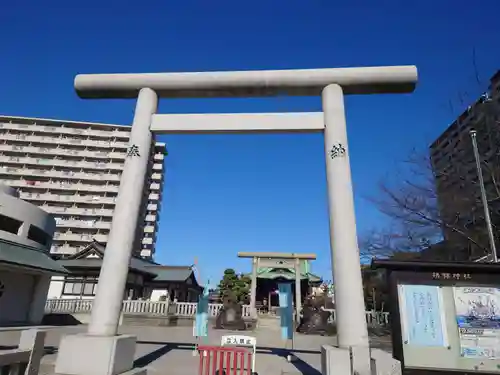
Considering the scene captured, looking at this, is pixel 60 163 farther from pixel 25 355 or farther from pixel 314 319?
pixel 25 355

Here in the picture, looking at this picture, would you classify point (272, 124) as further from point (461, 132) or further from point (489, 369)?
point (461, 132)

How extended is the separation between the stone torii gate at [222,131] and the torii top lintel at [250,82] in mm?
22

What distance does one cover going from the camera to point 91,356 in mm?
5449

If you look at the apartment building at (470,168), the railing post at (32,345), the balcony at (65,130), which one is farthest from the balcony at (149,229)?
the railing post at (32,345)

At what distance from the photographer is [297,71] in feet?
24.7

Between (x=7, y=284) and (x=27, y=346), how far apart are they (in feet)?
53.7

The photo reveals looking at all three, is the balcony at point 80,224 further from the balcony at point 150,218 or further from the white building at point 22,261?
the white building at point 22,261

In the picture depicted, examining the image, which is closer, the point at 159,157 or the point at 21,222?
the point at 21,222

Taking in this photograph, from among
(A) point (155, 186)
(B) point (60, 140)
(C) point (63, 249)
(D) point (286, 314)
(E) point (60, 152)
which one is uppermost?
(B) point (60, 140)

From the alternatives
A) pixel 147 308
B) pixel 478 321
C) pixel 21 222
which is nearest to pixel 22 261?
pixel 21 222

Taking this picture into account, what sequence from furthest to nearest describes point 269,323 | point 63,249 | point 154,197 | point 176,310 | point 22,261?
point 154,197 → point 63,249 → point 176,310 → point 269,323 → point 22,261

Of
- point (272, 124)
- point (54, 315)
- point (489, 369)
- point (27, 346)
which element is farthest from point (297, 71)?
point (54, 315)

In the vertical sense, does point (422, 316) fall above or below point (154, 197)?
below

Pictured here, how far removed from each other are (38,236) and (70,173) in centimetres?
5658
